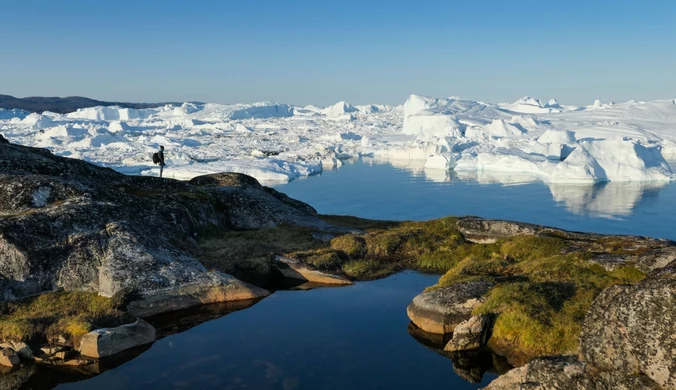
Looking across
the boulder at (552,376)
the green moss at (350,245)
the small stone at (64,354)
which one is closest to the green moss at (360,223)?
the green moss at (350,245)

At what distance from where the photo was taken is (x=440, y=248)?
961 inches

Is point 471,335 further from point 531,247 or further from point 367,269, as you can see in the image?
point 531,247

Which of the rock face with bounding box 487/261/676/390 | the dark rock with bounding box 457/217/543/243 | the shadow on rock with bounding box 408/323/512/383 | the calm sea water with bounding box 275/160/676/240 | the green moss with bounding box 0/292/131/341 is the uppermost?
the rock face with bounding box 487/261/676/390

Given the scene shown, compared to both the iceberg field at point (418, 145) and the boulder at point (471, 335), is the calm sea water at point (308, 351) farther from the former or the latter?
the iceberg field at point (418, 145)

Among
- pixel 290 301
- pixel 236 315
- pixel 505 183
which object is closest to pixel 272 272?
pixel 290 301

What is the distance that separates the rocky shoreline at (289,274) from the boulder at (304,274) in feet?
0.21

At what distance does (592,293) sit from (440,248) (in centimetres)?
914

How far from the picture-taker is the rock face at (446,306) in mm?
16219

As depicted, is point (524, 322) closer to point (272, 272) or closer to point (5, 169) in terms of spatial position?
point (272, 272)

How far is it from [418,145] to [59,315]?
3717 inches

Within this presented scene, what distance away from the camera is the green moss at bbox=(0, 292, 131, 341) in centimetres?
1502

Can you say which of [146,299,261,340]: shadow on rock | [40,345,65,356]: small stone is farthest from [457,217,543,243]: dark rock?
[40,345,65,356]: small stone

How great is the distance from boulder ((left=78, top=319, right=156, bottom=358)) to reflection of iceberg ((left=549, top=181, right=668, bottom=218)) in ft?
150

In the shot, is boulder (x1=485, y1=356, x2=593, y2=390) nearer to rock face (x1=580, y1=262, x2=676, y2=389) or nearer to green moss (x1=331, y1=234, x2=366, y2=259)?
rock face (x1=580, y1=262, x2=676, y2=389)
